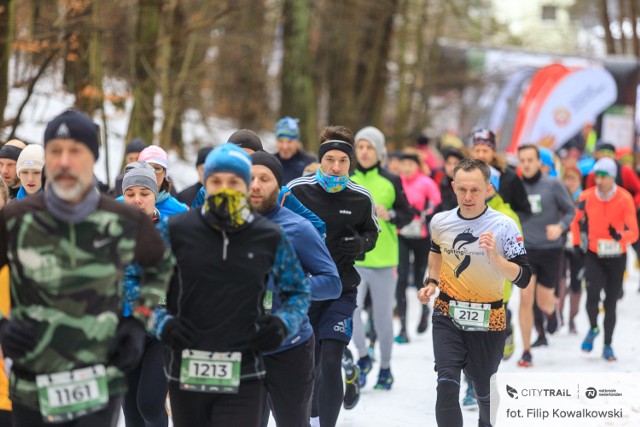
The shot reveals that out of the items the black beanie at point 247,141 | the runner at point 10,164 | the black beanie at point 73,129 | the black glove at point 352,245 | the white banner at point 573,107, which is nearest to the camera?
the black beanie at point 73,129

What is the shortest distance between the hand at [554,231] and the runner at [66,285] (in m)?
6.66

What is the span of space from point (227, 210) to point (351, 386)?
3929 mm

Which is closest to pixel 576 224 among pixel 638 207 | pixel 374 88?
pixel 638 207

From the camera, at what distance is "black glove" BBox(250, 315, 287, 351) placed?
4.33 m

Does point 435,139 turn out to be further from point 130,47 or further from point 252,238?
point 252,238

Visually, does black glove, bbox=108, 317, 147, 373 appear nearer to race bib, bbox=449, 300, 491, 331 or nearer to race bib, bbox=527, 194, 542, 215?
race bib, bbox=449, 300, 491, 331

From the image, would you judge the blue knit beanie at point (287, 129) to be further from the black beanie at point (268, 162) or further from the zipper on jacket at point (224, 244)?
the zipper on jacket at point (224, 244)

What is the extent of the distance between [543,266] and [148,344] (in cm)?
561

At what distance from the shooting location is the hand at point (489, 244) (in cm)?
596

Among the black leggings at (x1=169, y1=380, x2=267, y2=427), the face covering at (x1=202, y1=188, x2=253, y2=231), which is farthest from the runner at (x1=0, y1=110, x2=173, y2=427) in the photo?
the black leggings at (x1=169, y1=380, x2=267, y2=427)

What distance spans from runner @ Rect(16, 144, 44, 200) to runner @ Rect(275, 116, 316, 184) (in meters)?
3.49

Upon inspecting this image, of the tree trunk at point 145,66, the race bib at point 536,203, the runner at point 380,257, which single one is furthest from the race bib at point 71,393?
the tree trunk at point 145,66

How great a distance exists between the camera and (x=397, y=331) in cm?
1257

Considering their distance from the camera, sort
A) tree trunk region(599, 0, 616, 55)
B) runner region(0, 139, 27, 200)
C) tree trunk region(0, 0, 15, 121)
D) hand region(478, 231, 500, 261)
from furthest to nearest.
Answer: tree trunk region(599, 0, 616, 55) → tree trunk region(0, 0, 15, 121) → runner region(0, 139, 27, 200) → hand region(478, 231, 500, 261)
